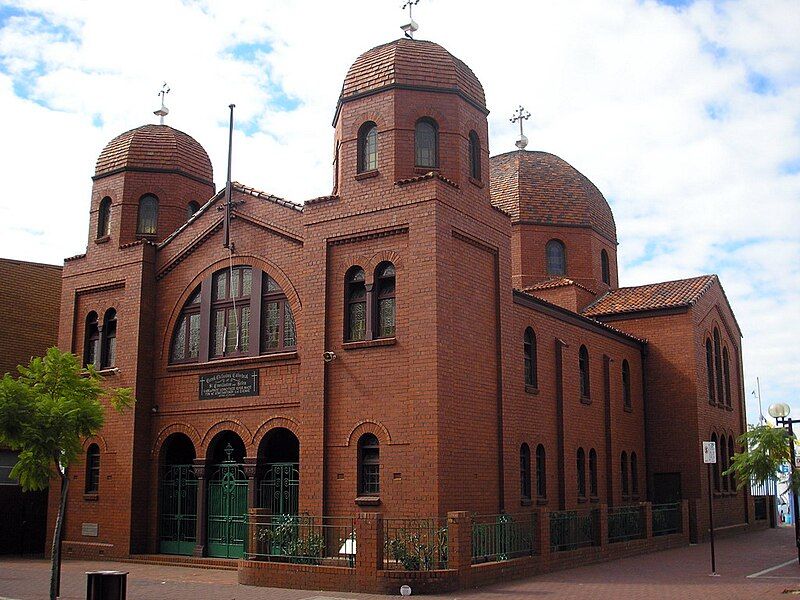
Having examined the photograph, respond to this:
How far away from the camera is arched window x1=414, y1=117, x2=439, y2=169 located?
872 inches

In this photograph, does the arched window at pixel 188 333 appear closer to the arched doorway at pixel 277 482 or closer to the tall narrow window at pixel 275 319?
the tall narrow window at pixel 275 319

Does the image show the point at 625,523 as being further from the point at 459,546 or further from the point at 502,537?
the point at 459,546

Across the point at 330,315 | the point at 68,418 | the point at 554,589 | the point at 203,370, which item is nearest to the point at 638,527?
the point at 554,589

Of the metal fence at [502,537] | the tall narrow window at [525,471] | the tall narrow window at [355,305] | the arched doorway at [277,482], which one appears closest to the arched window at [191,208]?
the arched doorway at [277,482]

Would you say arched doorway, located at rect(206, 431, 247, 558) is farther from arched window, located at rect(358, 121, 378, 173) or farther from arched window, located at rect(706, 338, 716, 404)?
arched window, located at rect(706, 338, 716, 404)

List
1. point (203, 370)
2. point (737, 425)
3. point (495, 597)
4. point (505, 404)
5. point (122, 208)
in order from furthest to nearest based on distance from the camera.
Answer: point (737, 425) < point (122, 208) < point (203, 370) < point (505, 404) < point (495, 597)

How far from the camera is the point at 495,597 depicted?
1631 cm

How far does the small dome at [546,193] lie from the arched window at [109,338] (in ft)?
52.1

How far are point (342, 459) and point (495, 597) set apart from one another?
549cm

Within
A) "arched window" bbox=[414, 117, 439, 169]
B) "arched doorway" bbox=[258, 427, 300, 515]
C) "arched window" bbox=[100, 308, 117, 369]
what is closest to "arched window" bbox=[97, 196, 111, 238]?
"arched window" bbox=[100, 308, 117, 369]

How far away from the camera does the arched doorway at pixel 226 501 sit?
75.1 ft

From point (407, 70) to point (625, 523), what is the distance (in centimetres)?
1318

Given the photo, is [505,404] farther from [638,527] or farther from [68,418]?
[68,418]

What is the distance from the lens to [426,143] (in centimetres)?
2230
